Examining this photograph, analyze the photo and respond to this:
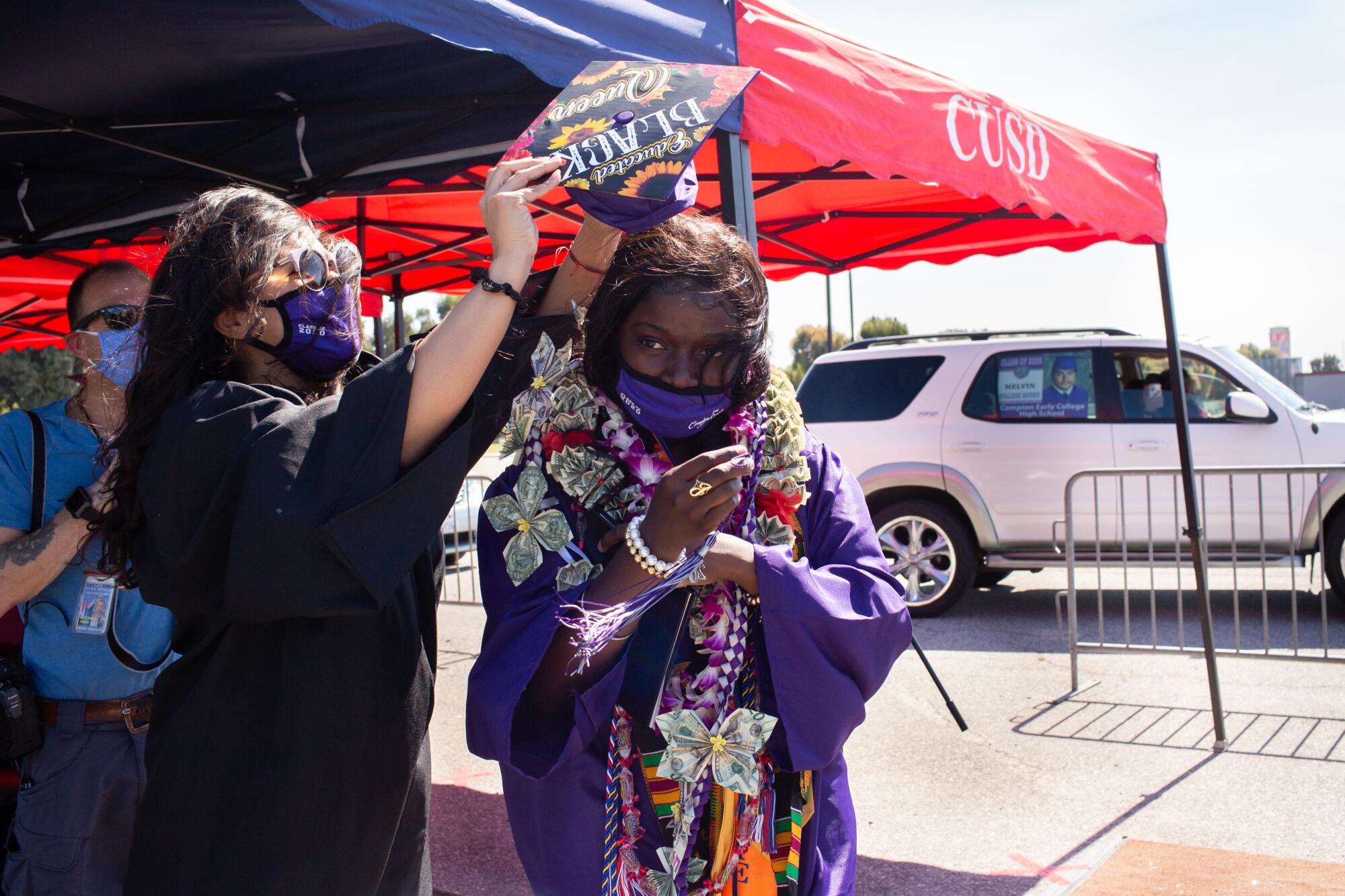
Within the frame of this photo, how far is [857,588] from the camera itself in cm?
165

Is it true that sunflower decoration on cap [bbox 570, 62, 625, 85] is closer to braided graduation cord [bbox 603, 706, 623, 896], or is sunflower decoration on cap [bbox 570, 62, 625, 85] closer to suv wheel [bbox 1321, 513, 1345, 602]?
braided graduation cord [bbox 603, 706, 623, 896]

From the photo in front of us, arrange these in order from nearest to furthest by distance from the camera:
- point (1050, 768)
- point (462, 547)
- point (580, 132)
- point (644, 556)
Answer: point (644, 556) → point (580, 132) → point (1050, 768) → point (462, 547)

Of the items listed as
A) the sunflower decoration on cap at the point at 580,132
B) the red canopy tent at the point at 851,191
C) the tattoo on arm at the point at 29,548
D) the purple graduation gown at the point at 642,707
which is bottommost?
the purple graduation gown at the point at 642,707

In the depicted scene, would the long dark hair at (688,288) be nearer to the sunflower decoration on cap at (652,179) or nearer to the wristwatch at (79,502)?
the sunflower decoration on cap at (652,179)

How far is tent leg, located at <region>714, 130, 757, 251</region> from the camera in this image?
253 cm

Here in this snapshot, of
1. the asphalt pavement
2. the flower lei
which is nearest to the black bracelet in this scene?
the flower lei

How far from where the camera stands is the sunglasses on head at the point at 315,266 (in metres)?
1.55

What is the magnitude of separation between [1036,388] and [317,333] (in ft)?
22.9

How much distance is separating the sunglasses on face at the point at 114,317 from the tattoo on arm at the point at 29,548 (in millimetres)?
479

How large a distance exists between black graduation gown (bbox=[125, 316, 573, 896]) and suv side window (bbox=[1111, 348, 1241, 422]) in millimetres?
6885

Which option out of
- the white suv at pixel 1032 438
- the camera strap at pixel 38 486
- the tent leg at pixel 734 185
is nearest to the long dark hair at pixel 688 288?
the tent leg at pixel 734 185

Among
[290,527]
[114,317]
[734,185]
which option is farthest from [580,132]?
[114,317]

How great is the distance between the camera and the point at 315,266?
5.12 ft

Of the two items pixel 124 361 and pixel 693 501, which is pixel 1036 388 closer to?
pixel 693 501
